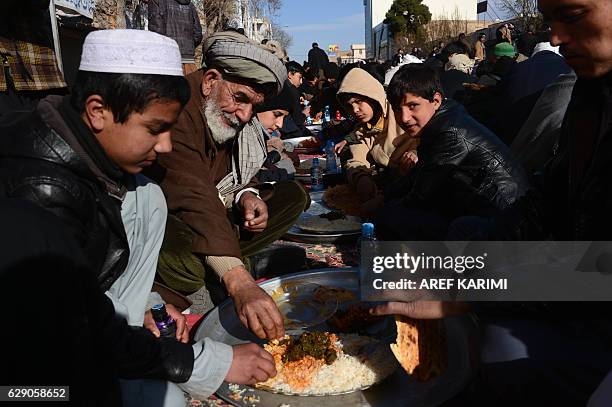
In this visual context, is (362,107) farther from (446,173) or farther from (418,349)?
(418,349)

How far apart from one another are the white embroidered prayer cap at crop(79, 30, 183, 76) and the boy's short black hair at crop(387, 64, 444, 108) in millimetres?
2102

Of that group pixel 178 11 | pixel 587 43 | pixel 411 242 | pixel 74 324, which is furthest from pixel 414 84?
pixel 178 11

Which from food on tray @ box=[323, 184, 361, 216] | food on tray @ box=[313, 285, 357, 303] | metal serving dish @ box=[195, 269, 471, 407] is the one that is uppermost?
food on tray @ box=[323, 184, 361, 216]

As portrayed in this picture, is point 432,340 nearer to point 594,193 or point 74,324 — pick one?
point 594,193

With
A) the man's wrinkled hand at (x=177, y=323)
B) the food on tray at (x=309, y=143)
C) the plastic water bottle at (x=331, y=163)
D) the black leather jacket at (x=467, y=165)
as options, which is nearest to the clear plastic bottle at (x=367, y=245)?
the black leather jacket at (x=467, y=165)

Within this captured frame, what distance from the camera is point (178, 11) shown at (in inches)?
334

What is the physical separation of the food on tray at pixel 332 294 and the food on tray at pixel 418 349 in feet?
1.85

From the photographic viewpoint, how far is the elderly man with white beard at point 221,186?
2.37 metres

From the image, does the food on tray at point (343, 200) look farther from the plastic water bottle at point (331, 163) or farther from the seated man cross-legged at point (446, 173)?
the plastic water bottle at point (331, 163)

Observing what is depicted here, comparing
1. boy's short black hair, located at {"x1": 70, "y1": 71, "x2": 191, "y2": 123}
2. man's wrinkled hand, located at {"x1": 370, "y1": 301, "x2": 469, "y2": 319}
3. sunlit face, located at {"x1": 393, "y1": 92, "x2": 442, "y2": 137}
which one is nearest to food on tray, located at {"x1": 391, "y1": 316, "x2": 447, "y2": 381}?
man's wrinkled hand, located at {"x1": 370, "y1": 301, "x2": 469, "y2": 319}

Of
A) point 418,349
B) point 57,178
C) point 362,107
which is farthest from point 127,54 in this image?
point 362,107

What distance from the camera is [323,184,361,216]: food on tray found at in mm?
3888

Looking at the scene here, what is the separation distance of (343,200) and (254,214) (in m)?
1.38

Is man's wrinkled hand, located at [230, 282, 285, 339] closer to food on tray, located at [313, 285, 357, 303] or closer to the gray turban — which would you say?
food on tray, located at [313, 285, 357, 303]
